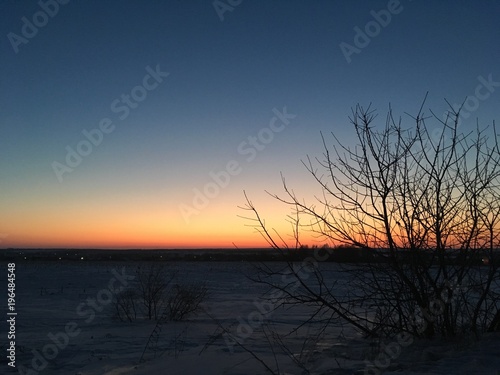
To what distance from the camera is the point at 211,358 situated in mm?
6215

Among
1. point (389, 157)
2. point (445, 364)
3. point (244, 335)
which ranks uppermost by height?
point (389, 157)

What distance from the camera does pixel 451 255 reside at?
5.54 metres

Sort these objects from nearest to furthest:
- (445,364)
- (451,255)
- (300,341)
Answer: (445,364), (451,255), (300,341)

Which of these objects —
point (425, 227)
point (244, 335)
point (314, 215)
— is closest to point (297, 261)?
point (314, 215)

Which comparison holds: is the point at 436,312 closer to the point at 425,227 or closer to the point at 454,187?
the point at 425,227

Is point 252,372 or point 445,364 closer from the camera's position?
point 445,364

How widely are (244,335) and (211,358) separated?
257cm

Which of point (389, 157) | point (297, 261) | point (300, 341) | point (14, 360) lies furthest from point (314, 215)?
point (14, 360)

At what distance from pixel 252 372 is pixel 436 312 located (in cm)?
248

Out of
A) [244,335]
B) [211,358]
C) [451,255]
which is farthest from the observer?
[244,335]

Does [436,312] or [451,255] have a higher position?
[451,255]

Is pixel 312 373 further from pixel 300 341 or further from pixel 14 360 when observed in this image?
pixel 14 360

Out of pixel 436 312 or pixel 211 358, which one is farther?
pixel 211 358

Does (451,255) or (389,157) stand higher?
(389,157)
